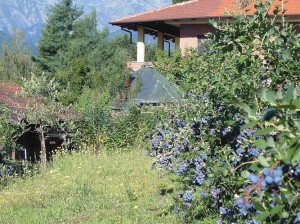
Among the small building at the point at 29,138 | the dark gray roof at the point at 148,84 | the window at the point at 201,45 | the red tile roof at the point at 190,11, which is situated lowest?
the small building at the point at 29,138

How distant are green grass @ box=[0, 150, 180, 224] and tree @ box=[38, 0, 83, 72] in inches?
1078

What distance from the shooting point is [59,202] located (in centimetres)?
704

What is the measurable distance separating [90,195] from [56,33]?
33.9 meters

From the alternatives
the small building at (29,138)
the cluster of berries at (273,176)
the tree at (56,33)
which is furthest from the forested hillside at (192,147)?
the tree at (56,33)

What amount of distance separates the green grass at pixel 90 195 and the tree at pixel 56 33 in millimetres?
27382

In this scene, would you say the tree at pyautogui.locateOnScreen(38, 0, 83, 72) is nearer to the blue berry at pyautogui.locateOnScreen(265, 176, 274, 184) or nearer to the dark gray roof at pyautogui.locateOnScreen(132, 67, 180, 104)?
the dark gray roof at pyautogui.locateOnScreen(132, 67, 180, 104)

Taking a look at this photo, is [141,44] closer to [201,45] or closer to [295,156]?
[201,45]

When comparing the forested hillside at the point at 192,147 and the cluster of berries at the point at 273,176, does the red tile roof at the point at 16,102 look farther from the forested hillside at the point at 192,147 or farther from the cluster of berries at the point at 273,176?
the cluster of berries at the point at 273,176

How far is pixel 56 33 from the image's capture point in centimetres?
4006

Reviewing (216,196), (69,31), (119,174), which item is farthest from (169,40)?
(216,196)

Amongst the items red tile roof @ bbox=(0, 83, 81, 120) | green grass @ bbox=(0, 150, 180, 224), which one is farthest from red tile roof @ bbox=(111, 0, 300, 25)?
green grass @ bbox=(0, 150, 180, 224)

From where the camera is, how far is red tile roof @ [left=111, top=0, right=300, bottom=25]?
19641 mm

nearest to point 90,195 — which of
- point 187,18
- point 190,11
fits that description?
point 187,18

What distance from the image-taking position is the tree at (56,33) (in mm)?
37987
